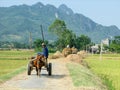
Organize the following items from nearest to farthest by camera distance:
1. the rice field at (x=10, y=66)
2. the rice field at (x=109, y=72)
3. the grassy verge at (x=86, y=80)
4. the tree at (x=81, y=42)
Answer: the grassy verge at (x=86, y=80), the rice field at (x=109, y=72), the rice field at (x=10, y=66), the tree at (x=81, y=42)

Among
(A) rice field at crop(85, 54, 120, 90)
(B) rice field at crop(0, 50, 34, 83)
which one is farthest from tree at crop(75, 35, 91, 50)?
(A) rice field at crop(85, 54, 120, 90)

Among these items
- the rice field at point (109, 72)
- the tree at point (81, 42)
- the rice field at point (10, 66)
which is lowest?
the rice field at point (109, 72)

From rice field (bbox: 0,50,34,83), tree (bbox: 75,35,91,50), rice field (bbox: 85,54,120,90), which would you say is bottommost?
rice field (bbox: 85,54,120,90)

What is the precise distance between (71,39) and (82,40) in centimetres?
3243

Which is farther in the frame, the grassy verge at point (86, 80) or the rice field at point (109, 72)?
the rice field at point (109, 72)

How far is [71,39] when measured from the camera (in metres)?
128

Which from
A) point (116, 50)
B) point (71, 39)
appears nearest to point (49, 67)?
point (71, 39)

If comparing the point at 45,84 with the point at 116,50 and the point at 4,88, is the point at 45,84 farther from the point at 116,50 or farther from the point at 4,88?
the point at 116,50

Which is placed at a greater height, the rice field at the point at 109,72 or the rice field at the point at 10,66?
the rice field at the point at 10,66

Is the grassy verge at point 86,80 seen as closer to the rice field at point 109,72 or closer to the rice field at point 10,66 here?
the rice field at point 109,72

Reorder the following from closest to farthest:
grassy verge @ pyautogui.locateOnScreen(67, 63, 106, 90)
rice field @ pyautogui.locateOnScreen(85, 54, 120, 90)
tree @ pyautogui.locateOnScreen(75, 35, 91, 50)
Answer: grassy verge @ pyautogui.locateOnScreen(67, 63, 106, 90)
rice field @ pyautogui.locateOnScreen(85, 54, 120, 90)
tree @ pyautogui.locateOnScreen(75, 35, 91, 50)

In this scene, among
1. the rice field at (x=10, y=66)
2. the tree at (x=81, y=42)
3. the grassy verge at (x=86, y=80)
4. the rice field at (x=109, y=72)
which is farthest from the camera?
the tree at (x=81, y=42)

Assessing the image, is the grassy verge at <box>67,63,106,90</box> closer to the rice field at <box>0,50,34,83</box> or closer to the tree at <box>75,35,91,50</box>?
the rice field at <box>0,50,34,83</box>

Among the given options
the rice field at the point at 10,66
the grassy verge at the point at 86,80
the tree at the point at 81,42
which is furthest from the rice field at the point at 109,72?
the tree at the point at 81,42
